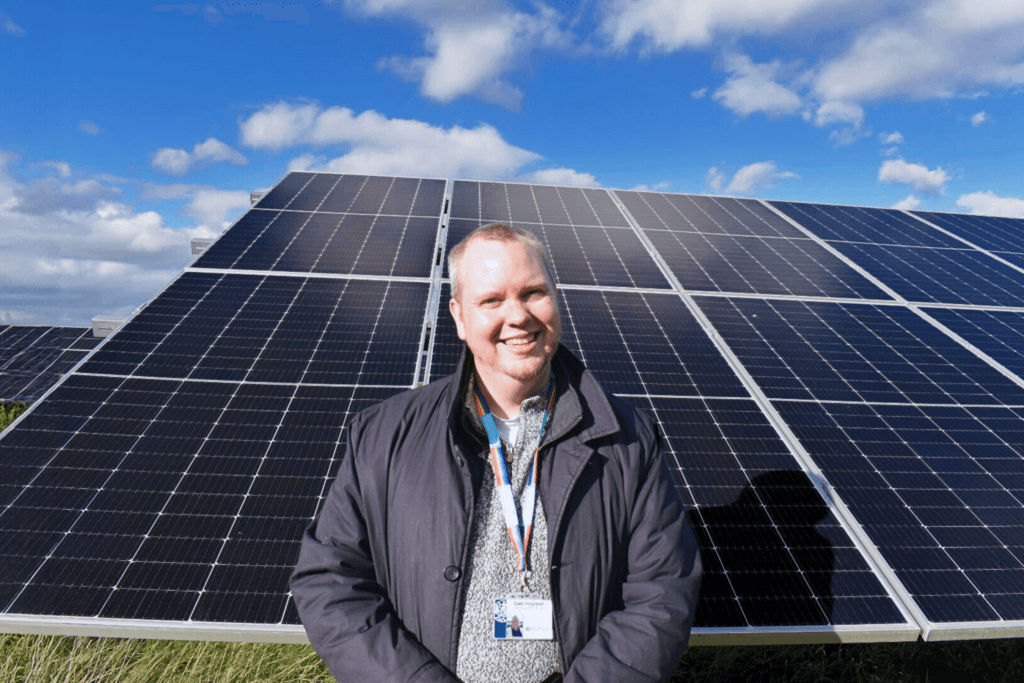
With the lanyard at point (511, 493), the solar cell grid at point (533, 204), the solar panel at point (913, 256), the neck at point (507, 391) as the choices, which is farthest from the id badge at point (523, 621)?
the solar panel at point (913, 256)

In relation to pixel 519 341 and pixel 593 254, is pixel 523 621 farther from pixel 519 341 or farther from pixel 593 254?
pixel 593 254

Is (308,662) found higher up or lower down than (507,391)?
lower down

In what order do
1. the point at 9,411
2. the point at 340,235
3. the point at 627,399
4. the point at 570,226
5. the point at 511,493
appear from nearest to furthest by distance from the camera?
the point at 511,493 → the point at 627,399 → the point at 340,235 → the point at 570,226 → the point at 9,411

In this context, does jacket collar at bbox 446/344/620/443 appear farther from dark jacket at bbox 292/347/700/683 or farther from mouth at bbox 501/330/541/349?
mouth at bbox 501/330/541/349

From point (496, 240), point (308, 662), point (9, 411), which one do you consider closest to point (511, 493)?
point (496, 240)

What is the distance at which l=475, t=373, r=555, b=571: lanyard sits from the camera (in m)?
2.59

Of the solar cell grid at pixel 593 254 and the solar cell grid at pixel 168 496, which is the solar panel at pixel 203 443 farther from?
the solar cell grid at pixel 593 254

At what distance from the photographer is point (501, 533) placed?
2.61 meters

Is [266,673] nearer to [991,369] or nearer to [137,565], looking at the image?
[137,565]

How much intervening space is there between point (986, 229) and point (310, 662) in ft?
60.1

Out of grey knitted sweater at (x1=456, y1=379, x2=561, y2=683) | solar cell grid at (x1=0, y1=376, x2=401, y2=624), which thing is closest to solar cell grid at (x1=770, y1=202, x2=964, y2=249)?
solar cell grid at (x1=0, y1=376, x2=401, y2=624)

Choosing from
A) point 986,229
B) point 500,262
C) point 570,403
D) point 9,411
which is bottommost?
point 9,411

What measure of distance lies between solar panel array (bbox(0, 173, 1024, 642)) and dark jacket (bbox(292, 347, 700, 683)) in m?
2.22

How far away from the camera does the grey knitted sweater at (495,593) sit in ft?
8.45
